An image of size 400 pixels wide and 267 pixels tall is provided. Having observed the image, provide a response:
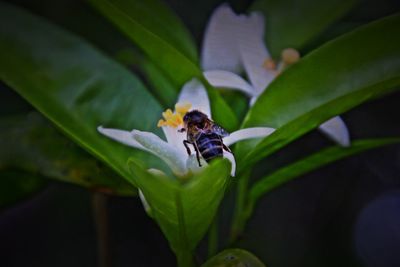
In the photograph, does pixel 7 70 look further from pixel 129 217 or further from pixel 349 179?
pixel 349 179

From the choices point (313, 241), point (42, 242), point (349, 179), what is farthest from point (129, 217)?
point (349, 179)

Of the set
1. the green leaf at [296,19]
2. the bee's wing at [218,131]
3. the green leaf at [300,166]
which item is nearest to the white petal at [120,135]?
the bee's wing at [218,131]

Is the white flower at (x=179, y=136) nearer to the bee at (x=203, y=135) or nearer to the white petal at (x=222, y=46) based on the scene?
the bee at (x=203, y=135)

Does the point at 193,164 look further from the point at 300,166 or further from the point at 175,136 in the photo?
the point at 300,166

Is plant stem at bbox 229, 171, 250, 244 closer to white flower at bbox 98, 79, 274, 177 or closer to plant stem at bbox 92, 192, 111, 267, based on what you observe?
white flower at bbox 98, 79, 274, 177

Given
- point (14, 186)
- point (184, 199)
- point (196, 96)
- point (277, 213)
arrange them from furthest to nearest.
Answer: point (277, 213)
point (14, 186)
point (196, 96)
point (184, 199)

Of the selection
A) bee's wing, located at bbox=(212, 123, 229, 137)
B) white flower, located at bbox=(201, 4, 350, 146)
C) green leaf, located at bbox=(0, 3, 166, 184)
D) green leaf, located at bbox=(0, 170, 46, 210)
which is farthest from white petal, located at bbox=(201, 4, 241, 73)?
green leaf, located at bbox=(0, 170, 46, 210)

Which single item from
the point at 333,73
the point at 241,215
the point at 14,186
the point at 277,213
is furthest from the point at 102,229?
the point at 277,213
